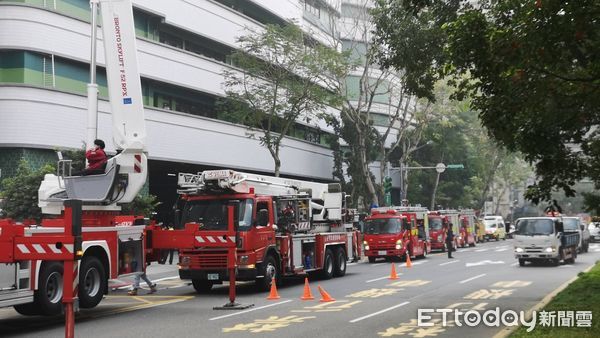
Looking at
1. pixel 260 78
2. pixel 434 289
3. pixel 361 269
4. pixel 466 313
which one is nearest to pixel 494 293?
pixel 434 289

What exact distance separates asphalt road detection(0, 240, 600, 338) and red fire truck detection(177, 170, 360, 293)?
2.10 ft

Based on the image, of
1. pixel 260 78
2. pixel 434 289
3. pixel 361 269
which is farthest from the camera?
pixel 260 78

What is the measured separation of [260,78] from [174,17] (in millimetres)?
6111

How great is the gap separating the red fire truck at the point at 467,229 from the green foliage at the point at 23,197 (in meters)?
29.7

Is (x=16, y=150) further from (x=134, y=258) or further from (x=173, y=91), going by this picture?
(x=134, y=258)

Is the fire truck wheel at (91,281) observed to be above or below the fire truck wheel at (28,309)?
above

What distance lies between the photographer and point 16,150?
2830 centimetres

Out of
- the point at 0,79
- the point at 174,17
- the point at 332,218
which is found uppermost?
the point at 174,17

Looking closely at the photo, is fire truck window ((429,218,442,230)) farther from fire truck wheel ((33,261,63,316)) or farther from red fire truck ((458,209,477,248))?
fire truck wheel ((33,261,63,316))

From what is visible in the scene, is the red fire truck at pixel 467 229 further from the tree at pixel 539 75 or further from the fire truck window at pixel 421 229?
the tree at pixel 539 75

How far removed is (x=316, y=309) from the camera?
14.9 m

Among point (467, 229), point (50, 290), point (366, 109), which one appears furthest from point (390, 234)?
point (366, 109)

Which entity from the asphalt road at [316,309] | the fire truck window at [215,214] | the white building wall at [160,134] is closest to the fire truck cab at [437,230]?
the white building wall at [160,134]

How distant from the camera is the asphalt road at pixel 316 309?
12.0m
